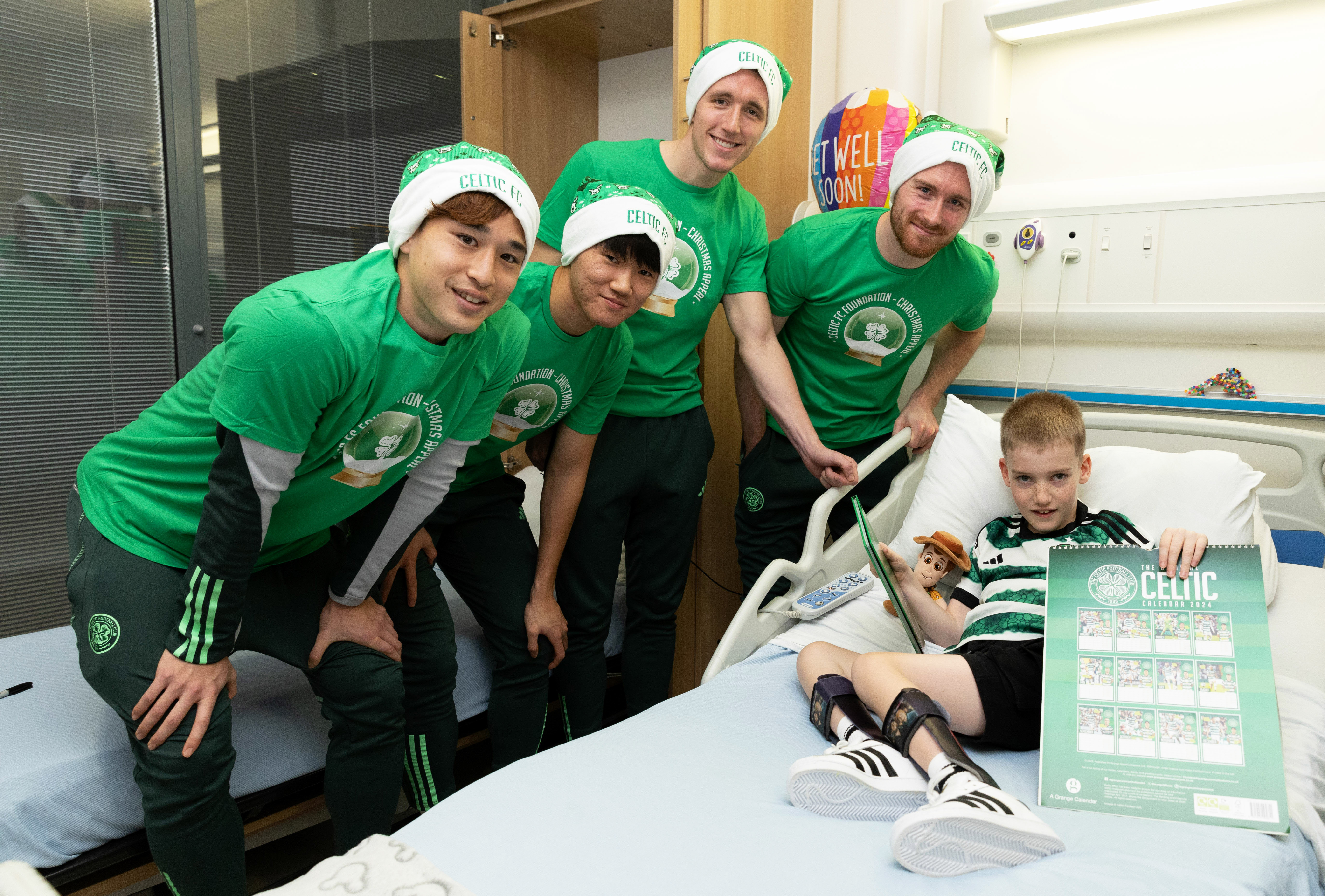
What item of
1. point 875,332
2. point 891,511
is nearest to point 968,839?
point 891,511

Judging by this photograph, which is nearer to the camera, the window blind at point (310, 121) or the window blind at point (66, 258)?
the window blind at point (66, 258)

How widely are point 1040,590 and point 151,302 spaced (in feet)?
8.80

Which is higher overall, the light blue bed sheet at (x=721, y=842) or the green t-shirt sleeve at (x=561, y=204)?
the green t-shirt sleeve at (x=561, y=204)

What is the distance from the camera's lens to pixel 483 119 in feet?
11.1

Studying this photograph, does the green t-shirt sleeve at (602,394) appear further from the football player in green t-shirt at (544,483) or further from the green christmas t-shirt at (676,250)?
the green christmas t-shirt at (676,250)

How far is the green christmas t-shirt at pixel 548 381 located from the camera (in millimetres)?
1845

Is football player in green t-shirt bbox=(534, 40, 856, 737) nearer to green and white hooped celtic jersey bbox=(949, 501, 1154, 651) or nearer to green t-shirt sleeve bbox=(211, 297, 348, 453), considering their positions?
green and white hooped celtic jersey bbox=(949, 501, 1154, 651)

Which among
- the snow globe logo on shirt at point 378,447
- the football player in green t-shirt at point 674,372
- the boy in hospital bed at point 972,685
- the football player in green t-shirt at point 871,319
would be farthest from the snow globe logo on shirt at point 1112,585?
the snow globe logo on shirt at point 378,447

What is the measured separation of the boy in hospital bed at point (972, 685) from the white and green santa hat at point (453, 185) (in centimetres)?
92

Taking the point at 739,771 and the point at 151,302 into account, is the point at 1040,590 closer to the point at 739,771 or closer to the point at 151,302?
the point at 739,771

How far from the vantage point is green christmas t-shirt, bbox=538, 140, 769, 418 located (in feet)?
6.98

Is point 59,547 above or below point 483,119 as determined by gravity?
below

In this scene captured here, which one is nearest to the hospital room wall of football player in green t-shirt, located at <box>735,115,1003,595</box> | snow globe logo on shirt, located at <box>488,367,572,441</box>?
football player in green t-shirt, located at <box>735,115,1003,595</box>

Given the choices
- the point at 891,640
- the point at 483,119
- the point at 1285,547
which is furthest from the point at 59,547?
the point at 1285,547
